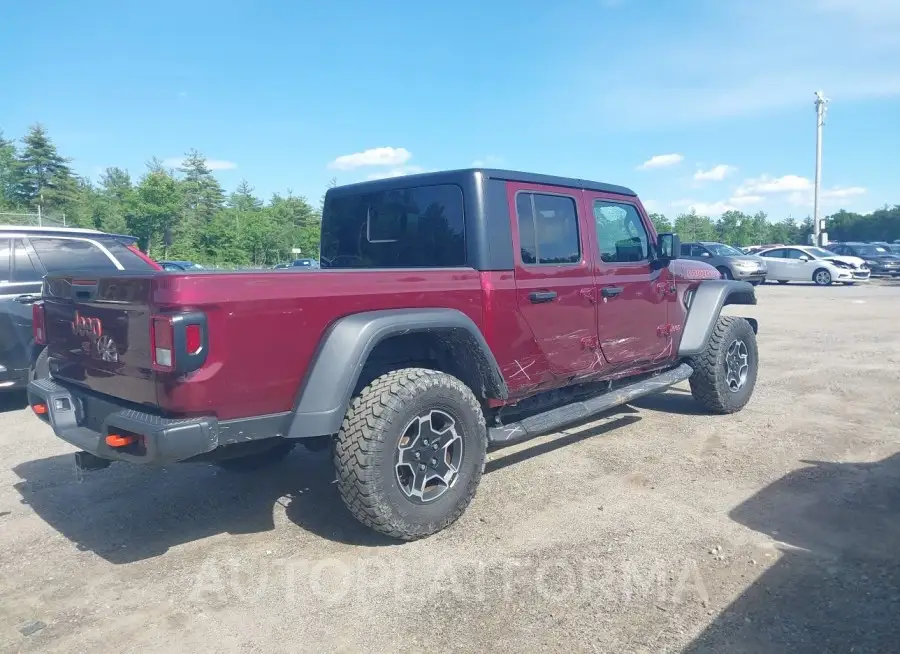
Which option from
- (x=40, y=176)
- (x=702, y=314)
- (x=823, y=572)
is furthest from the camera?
(x=40, y=176)

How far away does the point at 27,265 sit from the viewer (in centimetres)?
647

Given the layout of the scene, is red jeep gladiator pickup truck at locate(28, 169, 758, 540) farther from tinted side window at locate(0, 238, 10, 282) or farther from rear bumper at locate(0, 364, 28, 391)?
tinted side window at locate(0, 238, 10, 282)

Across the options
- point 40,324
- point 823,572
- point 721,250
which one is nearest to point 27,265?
point 40,324

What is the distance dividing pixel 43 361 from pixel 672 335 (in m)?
4.54

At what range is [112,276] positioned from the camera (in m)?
3.29

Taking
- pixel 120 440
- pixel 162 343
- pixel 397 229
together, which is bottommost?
pixel 120 440

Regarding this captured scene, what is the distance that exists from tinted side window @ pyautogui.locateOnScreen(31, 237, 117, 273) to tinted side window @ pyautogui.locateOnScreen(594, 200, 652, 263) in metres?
4.69

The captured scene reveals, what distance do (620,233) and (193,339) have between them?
3.46 metres

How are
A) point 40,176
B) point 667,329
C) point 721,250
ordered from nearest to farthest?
point 667,329
point 721,250
point 40,176

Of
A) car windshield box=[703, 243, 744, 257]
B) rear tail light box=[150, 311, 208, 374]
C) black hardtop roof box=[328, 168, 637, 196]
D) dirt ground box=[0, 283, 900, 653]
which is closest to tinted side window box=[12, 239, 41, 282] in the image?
dirt ground box=[0, 283, 900, 653]

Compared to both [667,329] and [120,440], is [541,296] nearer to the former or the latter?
[667,329]

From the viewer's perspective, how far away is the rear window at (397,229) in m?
4.32

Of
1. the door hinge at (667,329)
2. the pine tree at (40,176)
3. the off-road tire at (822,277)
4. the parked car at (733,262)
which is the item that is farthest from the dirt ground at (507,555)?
the pine tree at (40,176)

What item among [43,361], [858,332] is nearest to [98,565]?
[43,361]
